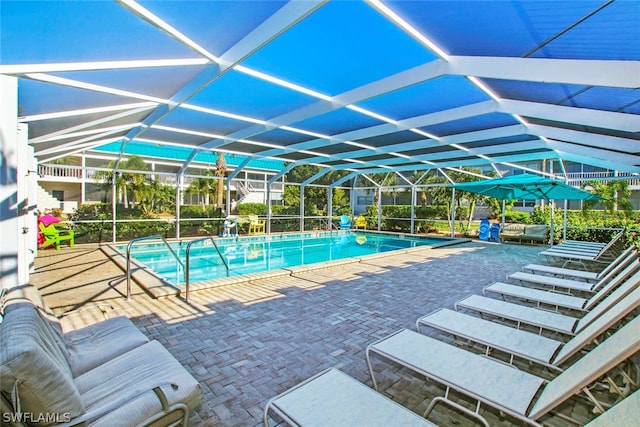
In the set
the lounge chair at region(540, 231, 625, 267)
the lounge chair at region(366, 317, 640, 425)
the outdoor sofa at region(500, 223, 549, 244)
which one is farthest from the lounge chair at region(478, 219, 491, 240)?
the lounge chair at region(366, 317, 640, 425)

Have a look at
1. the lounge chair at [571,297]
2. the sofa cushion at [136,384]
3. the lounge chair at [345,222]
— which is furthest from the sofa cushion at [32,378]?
the lounge chair at [345,222]

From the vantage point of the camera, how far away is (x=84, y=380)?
2312 millimetres

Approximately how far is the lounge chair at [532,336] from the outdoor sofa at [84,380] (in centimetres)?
272

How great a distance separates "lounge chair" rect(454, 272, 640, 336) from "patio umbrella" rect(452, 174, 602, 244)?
6.05m

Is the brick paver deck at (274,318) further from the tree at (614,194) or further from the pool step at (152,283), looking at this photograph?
the tree at (614,194)

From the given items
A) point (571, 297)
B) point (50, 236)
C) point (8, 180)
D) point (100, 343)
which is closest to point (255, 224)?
point (50, 236)

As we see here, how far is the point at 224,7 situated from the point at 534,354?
15.8 feet

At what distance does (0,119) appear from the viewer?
11.1 ft

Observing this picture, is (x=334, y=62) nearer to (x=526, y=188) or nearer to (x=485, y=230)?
(x=526, y=188)

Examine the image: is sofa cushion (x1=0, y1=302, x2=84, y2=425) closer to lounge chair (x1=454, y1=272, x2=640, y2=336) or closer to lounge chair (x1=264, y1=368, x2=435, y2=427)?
lounge chair (x1=264, y1=368, x2=435, y2=427)

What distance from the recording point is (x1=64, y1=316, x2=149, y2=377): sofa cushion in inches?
102

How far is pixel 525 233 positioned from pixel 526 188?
16.1ft

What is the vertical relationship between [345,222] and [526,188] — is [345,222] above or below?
below

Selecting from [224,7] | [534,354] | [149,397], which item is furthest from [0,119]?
[534,354]
